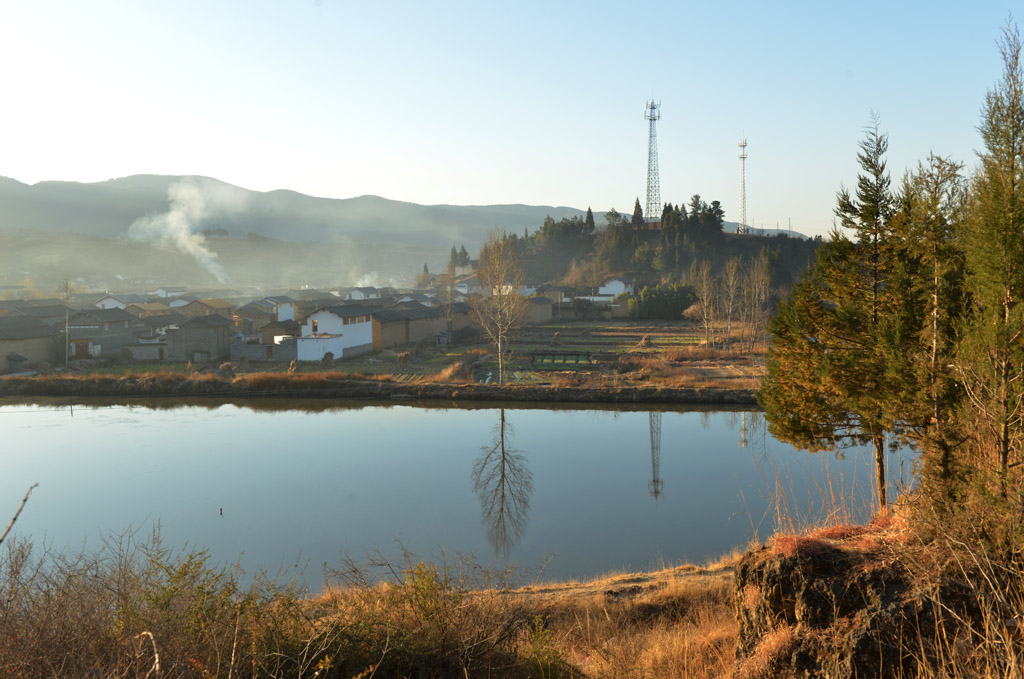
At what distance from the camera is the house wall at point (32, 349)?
89.7ft

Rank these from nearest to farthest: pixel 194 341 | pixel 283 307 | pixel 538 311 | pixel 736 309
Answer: pixel 194 341 → pixel 736 309 → pixel 538 311 → pixel 283 307

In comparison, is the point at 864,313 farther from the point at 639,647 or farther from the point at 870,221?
the point at 639,647

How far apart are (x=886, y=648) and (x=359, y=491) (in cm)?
1102

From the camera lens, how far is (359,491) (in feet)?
44.4

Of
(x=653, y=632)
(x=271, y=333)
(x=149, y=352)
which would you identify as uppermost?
(x=271, y=333)

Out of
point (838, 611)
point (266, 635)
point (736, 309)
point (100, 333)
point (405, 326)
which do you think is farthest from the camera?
point (736, 309)

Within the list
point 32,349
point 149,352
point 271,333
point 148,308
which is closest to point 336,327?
point 271,333

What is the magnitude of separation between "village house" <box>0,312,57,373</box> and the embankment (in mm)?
3531

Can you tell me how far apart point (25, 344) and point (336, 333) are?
514 inches

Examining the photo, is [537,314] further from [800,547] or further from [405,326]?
[800,547]

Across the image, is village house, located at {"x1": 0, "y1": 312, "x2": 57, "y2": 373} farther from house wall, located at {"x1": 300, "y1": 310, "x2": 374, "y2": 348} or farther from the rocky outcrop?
the rocky outcrop

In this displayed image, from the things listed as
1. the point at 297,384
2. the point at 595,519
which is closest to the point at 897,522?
the point at 595,519

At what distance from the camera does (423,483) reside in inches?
555

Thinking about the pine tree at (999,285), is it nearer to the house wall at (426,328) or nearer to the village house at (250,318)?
the house wall at (426,328)
